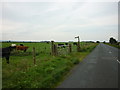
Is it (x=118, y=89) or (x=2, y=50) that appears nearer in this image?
(x=118, y=89)

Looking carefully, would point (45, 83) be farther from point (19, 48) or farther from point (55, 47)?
point (19, 48)

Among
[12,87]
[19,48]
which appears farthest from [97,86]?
[19,48]

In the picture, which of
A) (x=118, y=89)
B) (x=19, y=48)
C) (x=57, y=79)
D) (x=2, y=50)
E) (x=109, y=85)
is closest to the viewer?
(x=118, y=89)

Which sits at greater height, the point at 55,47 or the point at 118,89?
the point at 55,47

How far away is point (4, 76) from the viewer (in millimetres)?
7137

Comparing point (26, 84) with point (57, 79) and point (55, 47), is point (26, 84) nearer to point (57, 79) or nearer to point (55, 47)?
point (57, 79)

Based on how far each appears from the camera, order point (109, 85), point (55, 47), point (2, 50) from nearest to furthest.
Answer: point (109, 85) < point (2, 50) < point (55, 47)

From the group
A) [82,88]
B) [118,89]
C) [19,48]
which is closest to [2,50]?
[82,88]

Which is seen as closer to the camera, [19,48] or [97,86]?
[97,86]

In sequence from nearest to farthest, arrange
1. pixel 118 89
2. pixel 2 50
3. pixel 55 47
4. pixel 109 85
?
1. pixel 118 89
2. pixel 109 85
3. pixel 2 50
4. pixel 55 47

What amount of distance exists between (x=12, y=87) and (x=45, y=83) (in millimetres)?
1374

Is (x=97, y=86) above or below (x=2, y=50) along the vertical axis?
below

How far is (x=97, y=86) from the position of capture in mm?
5617

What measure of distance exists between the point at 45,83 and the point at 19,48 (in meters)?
23.2
